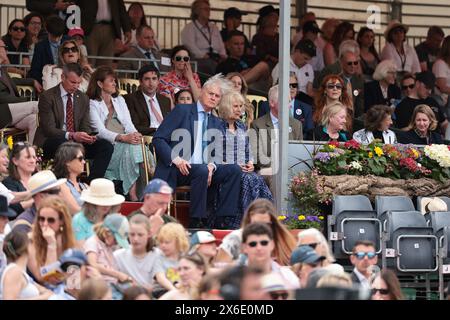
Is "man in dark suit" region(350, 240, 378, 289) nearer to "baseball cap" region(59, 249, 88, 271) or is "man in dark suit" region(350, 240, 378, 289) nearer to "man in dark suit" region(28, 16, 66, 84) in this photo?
"baseball cap" region(59, 249, 88, 271)

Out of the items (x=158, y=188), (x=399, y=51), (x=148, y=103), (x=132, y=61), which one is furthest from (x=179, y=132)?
(x=399, y=51)

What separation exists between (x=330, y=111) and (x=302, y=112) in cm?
73

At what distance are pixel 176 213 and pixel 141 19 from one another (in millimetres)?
5855

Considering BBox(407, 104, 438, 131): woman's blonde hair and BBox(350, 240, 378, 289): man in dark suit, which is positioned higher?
BBox(407, 104, 438, 131): woman's blonde hair

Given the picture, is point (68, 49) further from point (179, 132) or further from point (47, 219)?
point (47, 219)

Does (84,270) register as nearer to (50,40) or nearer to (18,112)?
(18,112)

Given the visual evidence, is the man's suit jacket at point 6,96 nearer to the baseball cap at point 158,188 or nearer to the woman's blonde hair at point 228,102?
the woman's blonde hair at point 228,102

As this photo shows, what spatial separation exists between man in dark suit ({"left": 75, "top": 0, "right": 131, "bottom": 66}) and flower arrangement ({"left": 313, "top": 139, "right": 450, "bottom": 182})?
15.3ft

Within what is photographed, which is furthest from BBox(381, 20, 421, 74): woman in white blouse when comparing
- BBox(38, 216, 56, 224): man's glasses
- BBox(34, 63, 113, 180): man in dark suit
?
BBox(38, 216, 56, 224): man's glasses

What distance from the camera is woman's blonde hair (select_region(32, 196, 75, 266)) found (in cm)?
1434
